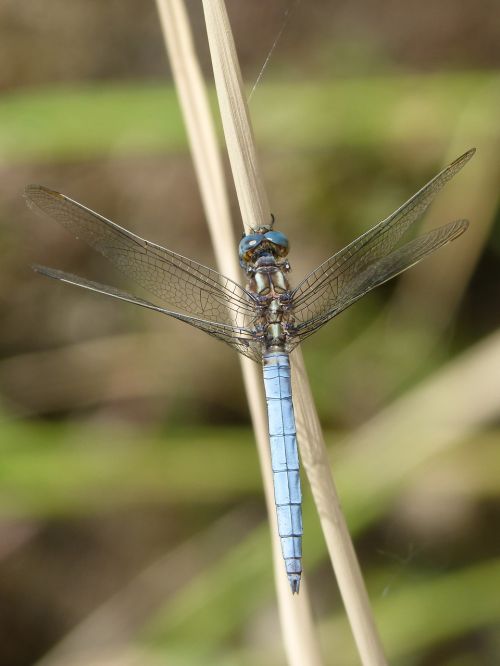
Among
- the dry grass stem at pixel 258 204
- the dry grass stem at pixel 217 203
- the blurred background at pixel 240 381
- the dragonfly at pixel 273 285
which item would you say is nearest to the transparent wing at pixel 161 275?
the dragonfly at pixel 273 285

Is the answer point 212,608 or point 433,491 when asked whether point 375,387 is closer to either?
point 433,491

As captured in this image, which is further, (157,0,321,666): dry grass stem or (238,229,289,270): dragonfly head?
(238,229,289,270): dragonfly head

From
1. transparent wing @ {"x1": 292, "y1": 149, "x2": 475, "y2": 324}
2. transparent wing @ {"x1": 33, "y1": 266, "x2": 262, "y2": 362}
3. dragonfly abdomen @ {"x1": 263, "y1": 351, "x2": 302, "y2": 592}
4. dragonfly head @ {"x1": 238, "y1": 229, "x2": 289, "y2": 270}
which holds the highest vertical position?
dragonfly head @ {"x1": 238, "y1": 229, "x2": 289, "y2": 270}

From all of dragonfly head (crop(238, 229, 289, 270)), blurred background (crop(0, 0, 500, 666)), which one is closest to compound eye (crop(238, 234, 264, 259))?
dragonfly head (crop(238, 229, 289, 270))

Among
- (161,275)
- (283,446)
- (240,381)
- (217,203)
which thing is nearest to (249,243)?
(217,203)

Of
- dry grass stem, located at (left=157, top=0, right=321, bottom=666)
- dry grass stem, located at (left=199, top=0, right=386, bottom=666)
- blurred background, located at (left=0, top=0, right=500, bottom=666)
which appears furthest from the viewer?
blurred background, located at (left=0, top=0, right=500, bottom=666)

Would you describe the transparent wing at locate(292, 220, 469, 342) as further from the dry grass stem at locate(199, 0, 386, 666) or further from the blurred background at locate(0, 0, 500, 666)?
the blurred background at locate(0, 0, 500, 666)

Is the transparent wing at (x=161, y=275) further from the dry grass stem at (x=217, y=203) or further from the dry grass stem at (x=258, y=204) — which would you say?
the dry grass stem at (x=258, y=204)

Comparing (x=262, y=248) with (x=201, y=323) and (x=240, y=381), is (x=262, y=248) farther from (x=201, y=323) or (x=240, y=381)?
(x=240, y=381)
